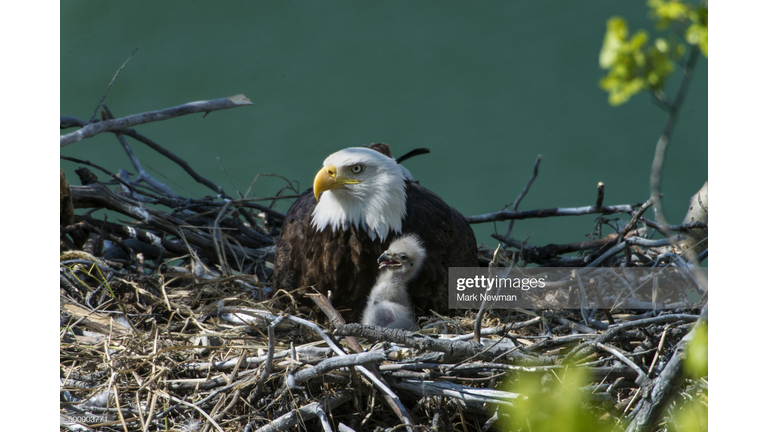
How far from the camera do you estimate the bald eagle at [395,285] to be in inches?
72.5

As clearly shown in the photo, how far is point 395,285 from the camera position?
6.23ft

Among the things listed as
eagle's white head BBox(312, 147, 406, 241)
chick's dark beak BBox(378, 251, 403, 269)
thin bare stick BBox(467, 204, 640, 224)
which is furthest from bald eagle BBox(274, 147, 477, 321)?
thin bare stick BBox(467, 204, 640, 224)

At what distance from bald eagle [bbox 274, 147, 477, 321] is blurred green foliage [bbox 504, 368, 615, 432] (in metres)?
0.62

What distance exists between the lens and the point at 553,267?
2309mm

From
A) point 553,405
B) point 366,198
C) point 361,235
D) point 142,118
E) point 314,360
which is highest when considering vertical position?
point 142,118

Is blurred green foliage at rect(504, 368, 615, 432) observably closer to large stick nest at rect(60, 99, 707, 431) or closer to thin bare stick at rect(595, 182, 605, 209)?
large stick nest at rect(60, 99, 707, 431)

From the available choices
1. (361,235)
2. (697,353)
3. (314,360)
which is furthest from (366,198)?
(697,353)

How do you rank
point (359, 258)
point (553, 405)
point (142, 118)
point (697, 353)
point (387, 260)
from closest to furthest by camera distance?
1. point (697, 353)
2. point (553, 405)
3. point (387, 260)
4. point (359, 258)
5. point (142, 118)

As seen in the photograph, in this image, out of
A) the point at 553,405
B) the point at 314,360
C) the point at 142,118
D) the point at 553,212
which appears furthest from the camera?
the point at 553,212

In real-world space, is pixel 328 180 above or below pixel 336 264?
above

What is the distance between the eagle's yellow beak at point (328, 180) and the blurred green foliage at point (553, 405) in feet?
2.50

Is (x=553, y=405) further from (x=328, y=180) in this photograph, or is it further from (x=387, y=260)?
(x=328, y=180)

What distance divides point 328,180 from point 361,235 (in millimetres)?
211

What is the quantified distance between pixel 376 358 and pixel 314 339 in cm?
51
